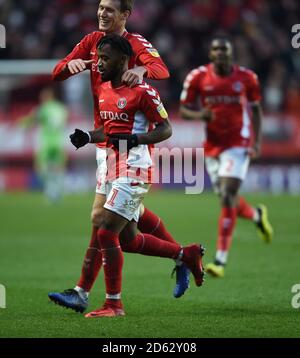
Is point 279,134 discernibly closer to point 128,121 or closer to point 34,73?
point 34,73

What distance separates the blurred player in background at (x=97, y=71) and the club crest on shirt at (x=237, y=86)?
3372 millimetres

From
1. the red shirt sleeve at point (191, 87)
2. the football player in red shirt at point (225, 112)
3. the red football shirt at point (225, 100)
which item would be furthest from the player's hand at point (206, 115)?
the red shirt sleeve at point (191, 87)

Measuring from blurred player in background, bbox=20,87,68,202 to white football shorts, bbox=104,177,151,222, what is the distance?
1227cm

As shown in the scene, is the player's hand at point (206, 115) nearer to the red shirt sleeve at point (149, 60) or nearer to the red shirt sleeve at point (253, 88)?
the red shirt sleeve at point (253, 88)

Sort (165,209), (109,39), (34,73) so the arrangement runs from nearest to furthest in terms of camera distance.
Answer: (109,39) < (165,209) < (34,73)

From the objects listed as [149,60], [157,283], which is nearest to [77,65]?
[149,60]

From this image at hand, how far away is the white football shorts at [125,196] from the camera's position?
6.93 meters

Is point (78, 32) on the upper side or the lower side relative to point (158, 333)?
upper

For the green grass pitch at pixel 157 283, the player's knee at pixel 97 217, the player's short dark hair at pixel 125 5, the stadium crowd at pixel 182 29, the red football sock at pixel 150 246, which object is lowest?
the green grass pitch at pixel 157 283

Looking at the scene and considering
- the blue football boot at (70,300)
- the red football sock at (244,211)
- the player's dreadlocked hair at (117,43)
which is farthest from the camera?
the red football sock at (244,211)

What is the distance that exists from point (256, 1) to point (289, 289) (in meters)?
16.8

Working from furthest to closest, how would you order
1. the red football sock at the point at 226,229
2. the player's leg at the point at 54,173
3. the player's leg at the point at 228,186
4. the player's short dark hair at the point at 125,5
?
the player's leg at the point at 54,173
the player's leg at the point at 228,186
the red football sock at the point at 226,229
the player's short dark hair at the point at 125,5

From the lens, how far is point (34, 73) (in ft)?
68.2
